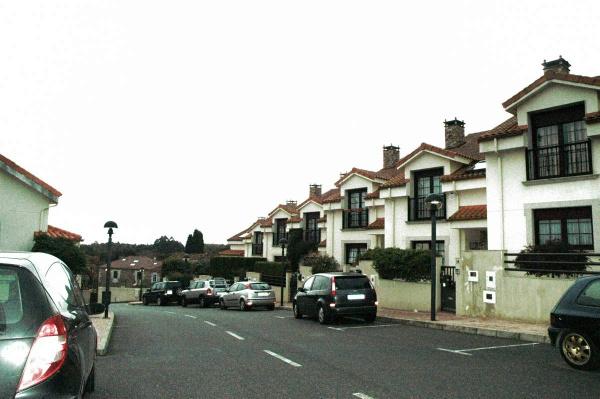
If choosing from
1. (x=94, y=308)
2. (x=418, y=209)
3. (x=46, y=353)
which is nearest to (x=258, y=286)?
(x=418, y=209)

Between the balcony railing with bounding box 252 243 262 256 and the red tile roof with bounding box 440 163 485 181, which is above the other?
the red tile roof with bounding box 440 163 485 181

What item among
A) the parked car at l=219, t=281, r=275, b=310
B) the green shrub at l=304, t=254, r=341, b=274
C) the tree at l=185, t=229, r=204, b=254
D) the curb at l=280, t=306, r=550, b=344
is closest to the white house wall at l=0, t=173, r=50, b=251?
the parked car at l=219, t=281, r=275, b=310

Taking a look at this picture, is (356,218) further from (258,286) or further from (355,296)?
(355,296)

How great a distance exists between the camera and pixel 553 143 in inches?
713

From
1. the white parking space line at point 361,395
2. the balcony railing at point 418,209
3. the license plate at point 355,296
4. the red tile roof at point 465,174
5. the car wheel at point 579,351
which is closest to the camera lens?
the white parking space line at point 361,395

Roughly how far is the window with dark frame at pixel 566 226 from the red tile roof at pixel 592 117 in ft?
9.36

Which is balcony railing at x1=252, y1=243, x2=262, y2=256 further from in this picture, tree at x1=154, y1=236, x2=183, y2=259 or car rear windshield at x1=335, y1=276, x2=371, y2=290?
tree at x1=154, y1=236, x2=183, y2=259

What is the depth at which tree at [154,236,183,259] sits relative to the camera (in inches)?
5044

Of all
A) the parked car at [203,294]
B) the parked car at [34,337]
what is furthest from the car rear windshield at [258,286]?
the parked car at [34,337]

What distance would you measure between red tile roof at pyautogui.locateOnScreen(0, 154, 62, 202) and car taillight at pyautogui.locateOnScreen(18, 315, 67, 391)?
20.6m

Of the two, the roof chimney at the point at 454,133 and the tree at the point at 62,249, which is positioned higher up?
the roof chimney at the point at 454,133

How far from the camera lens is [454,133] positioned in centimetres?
2847

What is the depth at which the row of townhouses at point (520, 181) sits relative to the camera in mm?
17031

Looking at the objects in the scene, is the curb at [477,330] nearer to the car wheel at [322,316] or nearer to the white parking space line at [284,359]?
the car wheel at [322,316]
